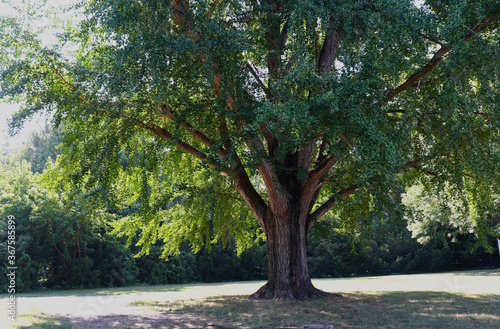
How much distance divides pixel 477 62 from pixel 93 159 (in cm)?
726

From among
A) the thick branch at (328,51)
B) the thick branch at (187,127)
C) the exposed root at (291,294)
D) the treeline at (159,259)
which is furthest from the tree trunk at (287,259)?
the thick branch at (328,51)

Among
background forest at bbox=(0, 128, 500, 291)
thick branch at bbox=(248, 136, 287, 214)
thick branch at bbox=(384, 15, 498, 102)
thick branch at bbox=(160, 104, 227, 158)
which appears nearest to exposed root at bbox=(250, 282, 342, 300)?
thick branch at bbox=(248, 136, 287, 214)

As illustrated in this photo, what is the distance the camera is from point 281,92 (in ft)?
25.5

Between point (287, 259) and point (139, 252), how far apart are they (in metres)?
5.27

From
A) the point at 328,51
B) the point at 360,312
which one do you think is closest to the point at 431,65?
the point at 328,51

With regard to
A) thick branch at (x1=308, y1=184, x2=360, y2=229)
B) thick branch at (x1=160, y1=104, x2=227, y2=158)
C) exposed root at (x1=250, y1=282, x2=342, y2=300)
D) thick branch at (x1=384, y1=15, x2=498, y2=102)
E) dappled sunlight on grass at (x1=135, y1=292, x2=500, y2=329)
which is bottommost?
dappled sunlight on grass at (x1=135, y1=292, x2=500, y2=329)

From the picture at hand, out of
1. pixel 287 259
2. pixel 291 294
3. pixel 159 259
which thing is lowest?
pixel 291 294

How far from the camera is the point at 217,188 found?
13.1 m

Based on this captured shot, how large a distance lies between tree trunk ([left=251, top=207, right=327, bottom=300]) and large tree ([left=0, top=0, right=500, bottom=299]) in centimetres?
3

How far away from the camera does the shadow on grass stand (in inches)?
286

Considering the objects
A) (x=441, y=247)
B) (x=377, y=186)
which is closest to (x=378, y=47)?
(x=377, y=186)

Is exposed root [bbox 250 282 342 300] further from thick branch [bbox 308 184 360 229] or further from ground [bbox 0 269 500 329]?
thick branch [bbox 308 184 360 229]

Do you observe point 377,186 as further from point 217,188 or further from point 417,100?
point 217,188

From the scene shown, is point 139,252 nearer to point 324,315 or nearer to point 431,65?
point 324,315
